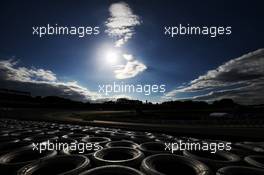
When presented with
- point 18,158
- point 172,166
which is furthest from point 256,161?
point 18,158

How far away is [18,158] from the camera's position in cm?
524

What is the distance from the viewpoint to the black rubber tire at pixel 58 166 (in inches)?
157

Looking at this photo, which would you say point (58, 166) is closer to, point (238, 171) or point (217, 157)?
point (238, 171)

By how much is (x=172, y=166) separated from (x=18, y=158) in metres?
4.31

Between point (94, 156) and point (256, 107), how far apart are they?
47782 millimetres

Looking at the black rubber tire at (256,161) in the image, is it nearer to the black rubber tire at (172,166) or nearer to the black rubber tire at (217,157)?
the black rubber tire at (217,157)

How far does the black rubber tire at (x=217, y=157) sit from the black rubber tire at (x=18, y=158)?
12.9 feet

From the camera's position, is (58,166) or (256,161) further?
(256,161)

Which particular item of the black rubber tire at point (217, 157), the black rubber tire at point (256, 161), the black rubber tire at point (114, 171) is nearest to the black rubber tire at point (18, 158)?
the black rubber tire at point (114, 171)

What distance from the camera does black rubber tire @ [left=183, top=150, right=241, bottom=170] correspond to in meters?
4.41

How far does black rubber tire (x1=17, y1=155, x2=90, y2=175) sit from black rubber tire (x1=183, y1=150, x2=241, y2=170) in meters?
2.85

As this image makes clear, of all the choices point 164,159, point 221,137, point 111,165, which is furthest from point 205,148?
point 221,137

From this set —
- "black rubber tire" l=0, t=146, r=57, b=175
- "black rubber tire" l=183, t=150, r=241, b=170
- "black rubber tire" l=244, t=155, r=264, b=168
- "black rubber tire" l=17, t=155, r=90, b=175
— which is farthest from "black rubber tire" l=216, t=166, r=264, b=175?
"black rubber tire" l=0, t=146, r=57, b=175

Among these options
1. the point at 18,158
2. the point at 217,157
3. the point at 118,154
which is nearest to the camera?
the point at 18,158
